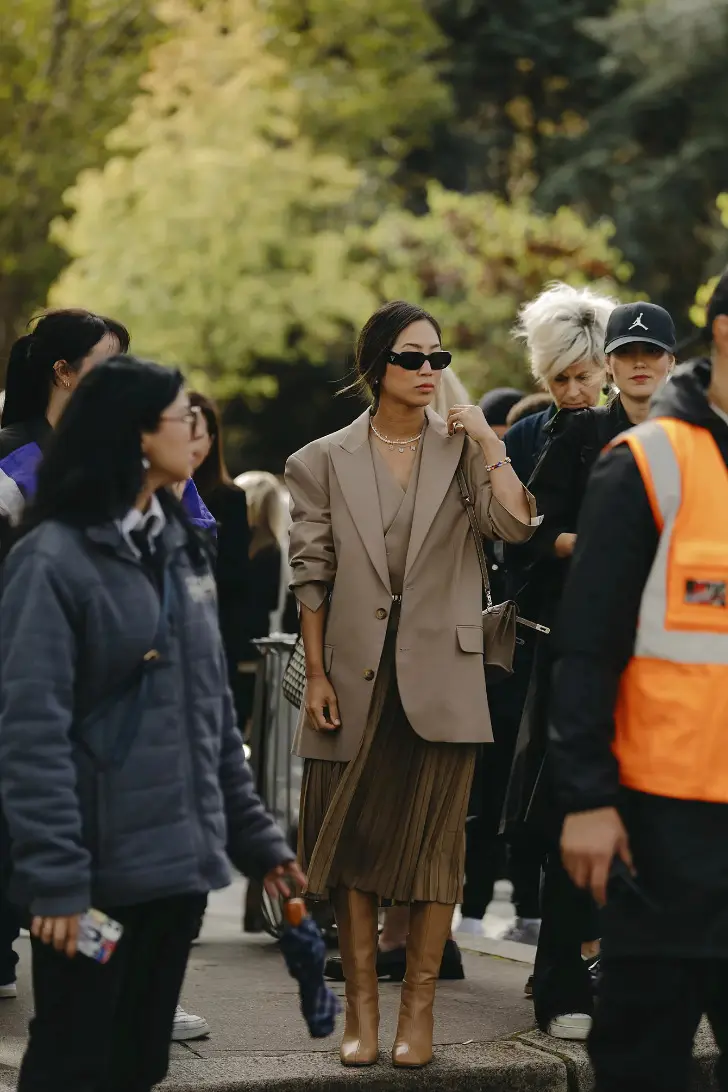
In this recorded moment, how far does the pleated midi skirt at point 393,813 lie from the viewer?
5457 mm

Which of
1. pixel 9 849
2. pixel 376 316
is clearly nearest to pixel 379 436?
pixel 376 316

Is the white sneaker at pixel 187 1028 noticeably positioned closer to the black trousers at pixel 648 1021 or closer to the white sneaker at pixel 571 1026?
the white sneaker at pixel 571 1026

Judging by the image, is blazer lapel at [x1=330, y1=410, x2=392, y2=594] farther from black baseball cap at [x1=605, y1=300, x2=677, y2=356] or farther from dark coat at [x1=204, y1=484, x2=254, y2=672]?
dark coat at [x1=204, y1=484, x2=254, y2=672]

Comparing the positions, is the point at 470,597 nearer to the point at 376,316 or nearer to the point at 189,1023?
the point at 376,316

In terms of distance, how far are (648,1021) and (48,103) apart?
105 feet

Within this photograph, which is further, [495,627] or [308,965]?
[495,627]

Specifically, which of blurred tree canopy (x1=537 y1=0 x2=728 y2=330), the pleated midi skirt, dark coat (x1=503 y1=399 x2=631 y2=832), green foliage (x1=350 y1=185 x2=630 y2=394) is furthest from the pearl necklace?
blurred tree canopy (x1=537 y1=0 x2=728 y2=330)

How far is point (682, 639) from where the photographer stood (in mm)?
3604

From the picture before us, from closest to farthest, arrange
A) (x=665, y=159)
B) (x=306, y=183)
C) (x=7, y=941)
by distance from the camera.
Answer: (x=7, y=941) < (x=306, y=183) < (x=665, y=159)

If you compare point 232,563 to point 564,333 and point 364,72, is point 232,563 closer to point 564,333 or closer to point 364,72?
point 564,333

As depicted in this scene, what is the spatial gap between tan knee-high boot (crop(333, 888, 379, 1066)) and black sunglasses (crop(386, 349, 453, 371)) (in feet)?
4.90

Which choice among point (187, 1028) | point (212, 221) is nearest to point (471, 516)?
point (187, 1028)

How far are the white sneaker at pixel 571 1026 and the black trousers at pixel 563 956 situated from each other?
2 cm

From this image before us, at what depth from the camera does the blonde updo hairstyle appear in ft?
20.7
